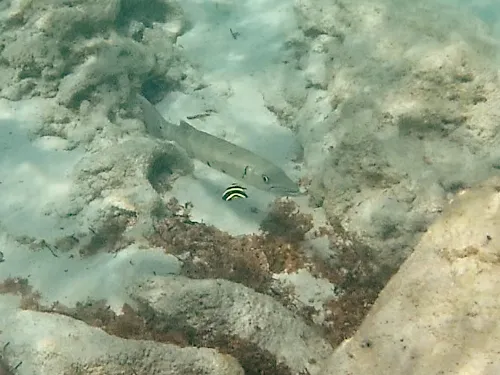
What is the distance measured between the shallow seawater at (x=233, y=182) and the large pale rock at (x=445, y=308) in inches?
1.0

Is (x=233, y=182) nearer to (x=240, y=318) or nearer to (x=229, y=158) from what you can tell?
(x=229, y=158)

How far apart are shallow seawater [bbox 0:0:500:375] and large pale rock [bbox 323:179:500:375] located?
0.02m

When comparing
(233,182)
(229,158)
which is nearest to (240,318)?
(229,158)

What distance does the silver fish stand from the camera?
549 cm

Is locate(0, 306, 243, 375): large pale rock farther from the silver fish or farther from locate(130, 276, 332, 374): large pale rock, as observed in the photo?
the silver fish

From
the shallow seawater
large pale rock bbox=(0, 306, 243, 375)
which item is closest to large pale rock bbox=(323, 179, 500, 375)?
the shallow seawater

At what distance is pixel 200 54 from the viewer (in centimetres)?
825

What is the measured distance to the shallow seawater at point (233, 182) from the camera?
411 centimetres

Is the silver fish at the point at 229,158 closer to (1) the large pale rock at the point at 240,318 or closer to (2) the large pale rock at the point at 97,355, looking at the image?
(1) the large pale rock at the point at 240,318

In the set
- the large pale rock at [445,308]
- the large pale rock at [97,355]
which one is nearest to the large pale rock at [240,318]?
the large pale rock at [97,355]

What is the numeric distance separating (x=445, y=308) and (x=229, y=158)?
10.4ft

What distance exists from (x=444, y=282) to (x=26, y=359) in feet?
9.96

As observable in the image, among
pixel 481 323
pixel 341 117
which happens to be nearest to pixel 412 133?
pixel 341 117

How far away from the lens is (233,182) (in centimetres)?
633
